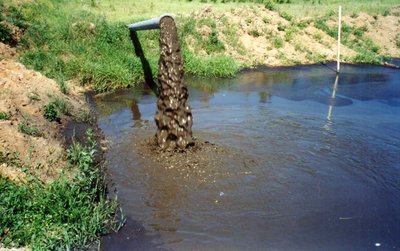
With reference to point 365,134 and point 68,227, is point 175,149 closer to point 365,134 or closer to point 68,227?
point 68,227

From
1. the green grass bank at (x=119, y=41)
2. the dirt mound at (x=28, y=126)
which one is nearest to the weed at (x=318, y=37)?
the green grass bank at (x=119, y=41)

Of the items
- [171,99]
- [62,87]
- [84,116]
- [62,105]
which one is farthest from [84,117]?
[171,99]

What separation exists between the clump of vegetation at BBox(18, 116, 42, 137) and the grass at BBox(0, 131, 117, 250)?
1.73 m

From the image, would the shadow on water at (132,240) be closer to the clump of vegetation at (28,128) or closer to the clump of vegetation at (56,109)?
the clump of vegetation at (28,128)

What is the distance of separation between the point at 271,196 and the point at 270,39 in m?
12.8

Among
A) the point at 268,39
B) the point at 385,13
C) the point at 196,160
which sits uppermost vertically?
the point at 385,13

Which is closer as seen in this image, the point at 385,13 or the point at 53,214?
the point at 53,214

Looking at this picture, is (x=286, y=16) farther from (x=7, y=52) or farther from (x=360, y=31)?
(x=7, y=52)

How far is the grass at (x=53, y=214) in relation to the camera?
4.65 meters

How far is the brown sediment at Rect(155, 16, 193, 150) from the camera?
7.65m

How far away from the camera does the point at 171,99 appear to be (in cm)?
784

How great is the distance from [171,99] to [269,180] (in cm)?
259

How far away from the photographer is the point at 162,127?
25.4 feet

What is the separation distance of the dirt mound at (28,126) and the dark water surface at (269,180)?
3.49 ft
